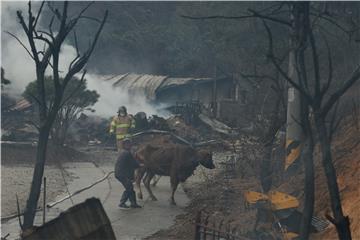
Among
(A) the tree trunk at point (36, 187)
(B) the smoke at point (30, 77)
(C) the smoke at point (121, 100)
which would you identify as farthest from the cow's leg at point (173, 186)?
(C) the smoke at point (121, 100)

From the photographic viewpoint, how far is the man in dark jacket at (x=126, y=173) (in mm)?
12203

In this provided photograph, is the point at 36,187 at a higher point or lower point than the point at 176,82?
lower

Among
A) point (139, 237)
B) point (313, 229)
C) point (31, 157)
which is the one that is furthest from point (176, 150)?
point (31, 157)

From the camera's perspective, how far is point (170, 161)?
43.9 ft

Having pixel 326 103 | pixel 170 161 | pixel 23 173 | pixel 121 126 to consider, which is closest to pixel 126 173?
pixel 170 161

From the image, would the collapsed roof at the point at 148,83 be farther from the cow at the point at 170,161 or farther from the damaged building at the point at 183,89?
the cow at the point at 170,161

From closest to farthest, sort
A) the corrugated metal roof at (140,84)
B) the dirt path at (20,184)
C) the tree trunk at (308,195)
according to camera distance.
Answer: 1. the tree trunk at (308,195)
2. the dirt path at (20,184)
3. the corrugated metal roof at (140,84)

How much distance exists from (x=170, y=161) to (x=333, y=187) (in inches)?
335

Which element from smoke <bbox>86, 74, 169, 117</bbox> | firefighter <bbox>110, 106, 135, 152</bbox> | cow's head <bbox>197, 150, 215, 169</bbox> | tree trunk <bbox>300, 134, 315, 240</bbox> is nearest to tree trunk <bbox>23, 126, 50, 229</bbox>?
tree trunk <bbox>300, 134, 315, 240</bbox>

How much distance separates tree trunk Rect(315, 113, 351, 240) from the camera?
473 centimetres

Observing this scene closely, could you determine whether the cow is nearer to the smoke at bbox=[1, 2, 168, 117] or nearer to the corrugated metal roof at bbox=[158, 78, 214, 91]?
the smoke at bbox=[1, 2, 168, 117]

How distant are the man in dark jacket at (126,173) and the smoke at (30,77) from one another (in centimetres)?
1412

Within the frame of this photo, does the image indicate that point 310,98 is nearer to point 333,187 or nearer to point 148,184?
point 333,187

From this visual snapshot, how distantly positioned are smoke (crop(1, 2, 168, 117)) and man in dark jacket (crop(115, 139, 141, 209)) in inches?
556
